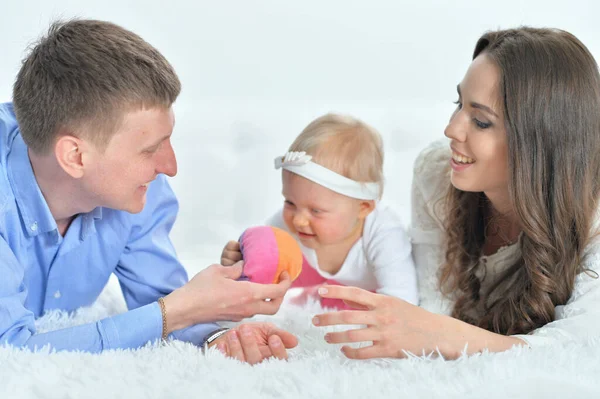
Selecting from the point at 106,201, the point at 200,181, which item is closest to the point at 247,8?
the point at 200,181

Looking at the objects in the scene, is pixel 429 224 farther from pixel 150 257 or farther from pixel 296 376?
pixel 296 376

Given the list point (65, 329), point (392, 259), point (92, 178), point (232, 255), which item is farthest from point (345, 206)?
point (65, 329)

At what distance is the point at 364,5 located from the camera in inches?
118

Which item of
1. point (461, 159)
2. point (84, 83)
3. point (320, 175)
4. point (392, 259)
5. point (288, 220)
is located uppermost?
point (84, 83)

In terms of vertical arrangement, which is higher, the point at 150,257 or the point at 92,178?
the point at 92,178

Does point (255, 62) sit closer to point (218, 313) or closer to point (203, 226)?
point (203, 226)

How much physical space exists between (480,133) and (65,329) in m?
1.01

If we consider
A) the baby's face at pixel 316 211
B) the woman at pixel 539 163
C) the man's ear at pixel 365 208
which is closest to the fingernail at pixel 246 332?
the woman at pixel 539 163

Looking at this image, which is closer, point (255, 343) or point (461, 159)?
point (255, 343)

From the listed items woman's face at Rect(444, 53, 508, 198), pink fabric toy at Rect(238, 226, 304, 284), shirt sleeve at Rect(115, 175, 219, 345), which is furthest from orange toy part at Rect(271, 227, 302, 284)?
woman's face at Rect(444, 53, 508, 198)

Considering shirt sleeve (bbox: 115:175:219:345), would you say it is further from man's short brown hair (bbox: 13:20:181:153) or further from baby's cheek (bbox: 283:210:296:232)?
baby's cheek (bbox: 283:210:296:232)

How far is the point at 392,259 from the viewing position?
7.23 feet

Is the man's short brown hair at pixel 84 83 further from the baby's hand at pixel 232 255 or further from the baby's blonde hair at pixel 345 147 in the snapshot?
the baby's blonde hair at pixel 345 147

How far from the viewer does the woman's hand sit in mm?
1453
